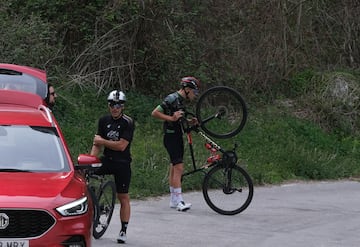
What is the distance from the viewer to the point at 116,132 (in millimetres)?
9078

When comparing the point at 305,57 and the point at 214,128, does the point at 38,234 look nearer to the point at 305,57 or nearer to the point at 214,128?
the point at 214,128

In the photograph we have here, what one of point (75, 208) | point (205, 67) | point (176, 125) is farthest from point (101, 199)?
point (205, 67)

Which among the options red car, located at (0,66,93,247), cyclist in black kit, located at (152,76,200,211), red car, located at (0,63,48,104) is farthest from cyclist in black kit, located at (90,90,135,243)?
cyclist in black kit, located at (152,76,200,211)

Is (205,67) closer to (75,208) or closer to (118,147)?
(118,147)

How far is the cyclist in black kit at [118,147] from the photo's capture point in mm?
9000

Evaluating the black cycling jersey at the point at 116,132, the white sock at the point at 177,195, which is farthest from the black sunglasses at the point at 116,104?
the white sock at the point at 177,195

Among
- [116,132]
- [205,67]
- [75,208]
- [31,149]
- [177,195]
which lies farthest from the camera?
[205,67]

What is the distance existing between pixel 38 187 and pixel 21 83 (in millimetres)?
4366

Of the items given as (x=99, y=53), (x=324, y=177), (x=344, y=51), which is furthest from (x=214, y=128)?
(x=344, y=51)

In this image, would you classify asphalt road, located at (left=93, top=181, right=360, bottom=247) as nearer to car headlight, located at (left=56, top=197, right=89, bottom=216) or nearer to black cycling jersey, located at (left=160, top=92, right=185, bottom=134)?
black cycling jersey, located at (left=160, top=92, right=185, bottom=134)

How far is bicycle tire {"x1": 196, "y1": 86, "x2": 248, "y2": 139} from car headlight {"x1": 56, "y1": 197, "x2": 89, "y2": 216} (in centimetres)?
498

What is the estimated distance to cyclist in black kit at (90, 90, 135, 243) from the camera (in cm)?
900

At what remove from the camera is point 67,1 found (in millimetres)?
18234

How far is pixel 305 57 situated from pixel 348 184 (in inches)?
290
